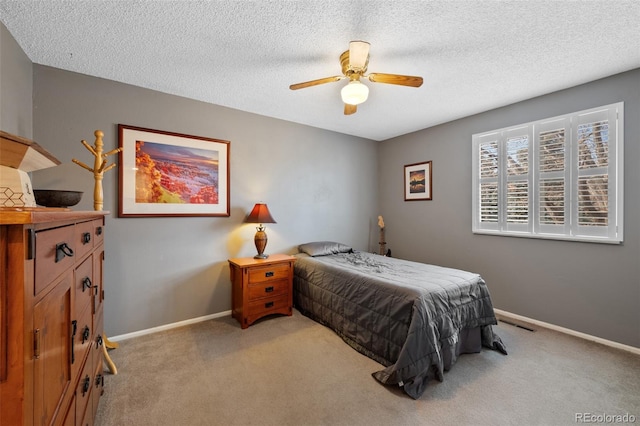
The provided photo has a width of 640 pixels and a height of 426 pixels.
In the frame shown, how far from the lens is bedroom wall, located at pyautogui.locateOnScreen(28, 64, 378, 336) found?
2.37 metres

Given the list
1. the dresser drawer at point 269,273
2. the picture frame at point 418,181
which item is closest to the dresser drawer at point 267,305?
the dresser drawer at point 269,273

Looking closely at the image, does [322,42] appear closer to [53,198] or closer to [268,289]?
[53,198]

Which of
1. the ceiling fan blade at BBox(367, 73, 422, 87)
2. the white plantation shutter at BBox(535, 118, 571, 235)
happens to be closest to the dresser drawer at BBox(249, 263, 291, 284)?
the ceiling fan blade at BBox(367, 73, 422, 87)

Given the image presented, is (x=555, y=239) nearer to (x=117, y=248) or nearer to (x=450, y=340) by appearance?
(x=450, y=340)

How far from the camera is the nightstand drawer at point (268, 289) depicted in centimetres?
285

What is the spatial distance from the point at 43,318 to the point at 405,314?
197 cm

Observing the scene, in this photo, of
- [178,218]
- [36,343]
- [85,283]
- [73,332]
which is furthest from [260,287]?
[36,343]

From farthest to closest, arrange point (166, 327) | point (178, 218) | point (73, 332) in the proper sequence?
point (178, 218)
point (166, 327)
point (73, 332)

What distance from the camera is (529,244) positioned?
2971 mm

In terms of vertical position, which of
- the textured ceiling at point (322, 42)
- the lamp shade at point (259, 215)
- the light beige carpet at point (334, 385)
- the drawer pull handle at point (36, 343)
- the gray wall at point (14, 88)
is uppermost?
the textured ceiling at point (322, 42)

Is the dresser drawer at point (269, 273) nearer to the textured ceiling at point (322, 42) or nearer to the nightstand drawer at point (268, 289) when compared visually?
the nightstand drawer at point (268, 289)

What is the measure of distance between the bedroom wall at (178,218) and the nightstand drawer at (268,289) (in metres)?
0.50

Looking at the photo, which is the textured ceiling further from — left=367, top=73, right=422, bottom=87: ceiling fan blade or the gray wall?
left=367, top=73, right=422, bottom=87: ceiling fan blade

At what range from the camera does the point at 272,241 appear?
354cm
